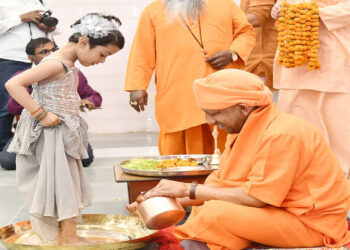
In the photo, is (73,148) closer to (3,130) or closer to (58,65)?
(58,65)

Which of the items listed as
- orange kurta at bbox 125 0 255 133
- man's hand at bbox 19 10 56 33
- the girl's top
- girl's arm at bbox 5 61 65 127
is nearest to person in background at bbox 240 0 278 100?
orange kurta at bbox 125 0 255 133

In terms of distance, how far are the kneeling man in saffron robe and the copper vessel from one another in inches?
1.7

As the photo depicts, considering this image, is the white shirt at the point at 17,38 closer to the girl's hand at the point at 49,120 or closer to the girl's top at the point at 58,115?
the girl's top at the point at 58,115

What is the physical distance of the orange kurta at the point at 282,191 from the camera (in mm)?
2131

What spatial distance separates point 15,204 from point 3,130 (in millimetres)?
1782

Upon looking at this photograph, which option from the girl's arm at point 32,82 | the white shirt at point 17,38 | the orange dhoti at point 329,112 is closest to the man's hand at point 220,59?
the orange dhoti at point 329,112

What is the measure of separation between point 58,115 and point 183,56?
1355 mm

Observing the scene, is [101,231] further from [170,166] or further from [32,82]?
[32,82]

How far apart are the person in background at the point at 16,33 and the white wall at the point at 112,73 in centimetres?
157

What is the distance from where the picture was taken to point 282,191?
2139 mm

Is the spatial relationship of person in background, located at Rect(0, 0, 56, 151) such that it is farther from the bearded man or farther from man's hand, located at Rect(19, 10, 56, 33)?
the bearded man

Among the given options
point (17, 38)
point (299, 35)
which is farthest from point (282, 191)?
point (17, 38)

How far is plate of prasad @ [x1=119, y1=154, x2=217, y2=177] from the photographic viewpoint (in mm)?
3146

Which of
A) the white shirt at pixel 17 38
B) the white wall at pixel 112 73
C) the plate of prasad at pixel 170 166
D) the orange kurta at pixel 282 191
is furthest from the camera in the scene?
the white wall at pixel 112 73
